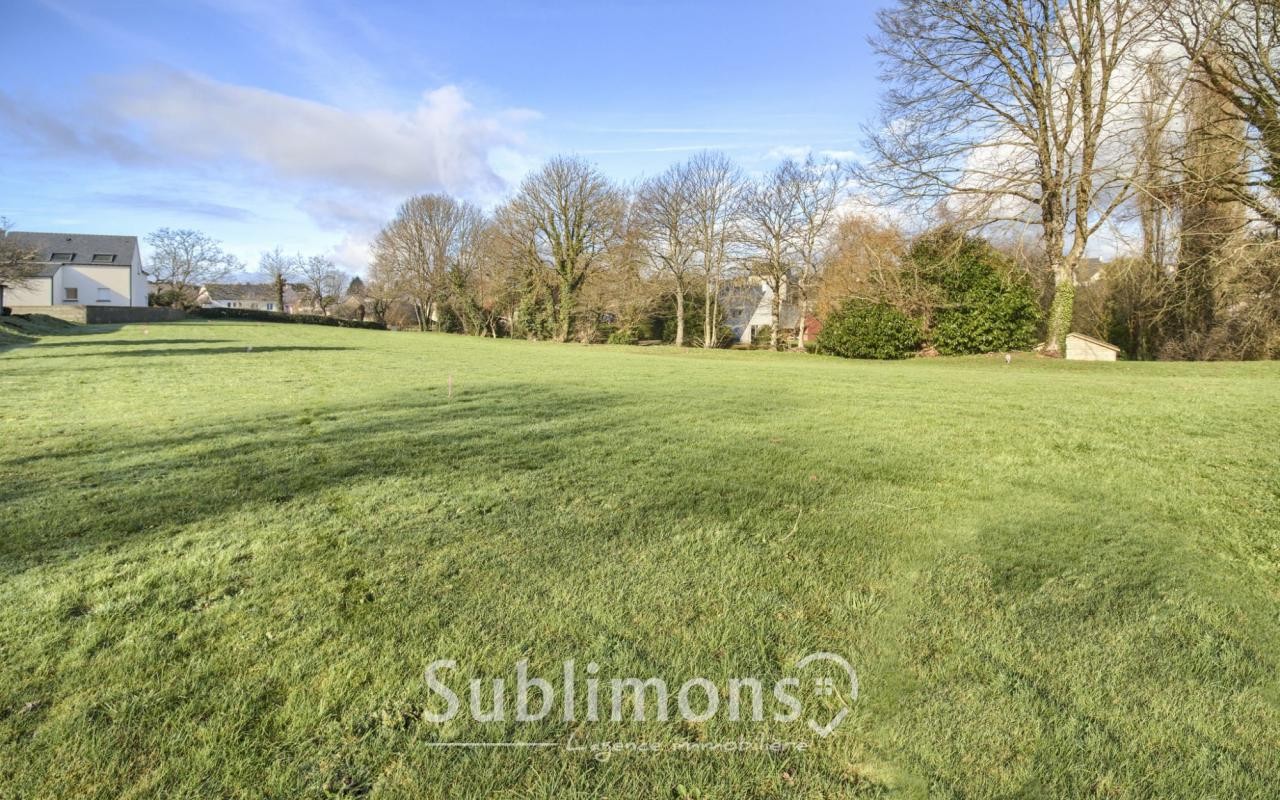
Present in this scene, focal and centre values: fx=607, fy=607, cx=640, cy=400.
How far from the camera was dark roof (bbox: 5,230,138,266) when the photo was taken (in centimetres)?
5756

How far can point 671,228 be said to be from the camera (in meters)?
41.2

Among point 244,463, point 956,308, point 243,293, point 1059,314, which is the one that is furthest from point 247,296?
point 244,463

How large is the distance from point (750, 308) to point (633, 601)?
196 feet

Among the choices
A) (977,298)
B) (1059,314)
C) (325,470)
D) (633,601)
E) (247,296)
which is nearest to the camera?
(633,601)

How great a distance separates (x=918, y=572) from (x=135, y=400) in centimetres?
1010

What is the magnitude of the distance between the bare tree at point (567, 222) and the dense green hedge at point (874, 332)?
776 inches

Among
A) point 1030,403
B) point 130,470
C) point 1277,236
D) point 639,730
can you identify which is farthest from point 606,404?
point 1277,236

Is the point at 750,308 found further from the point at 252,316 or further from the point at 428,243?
the point at 252,316

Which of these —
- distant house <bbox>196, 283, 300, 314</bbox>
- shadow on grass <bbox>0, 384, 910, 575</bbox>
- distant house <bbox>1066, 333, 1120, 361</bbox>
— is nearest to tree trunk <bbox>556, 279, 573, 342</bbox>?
distant house <bbox>1066, 333, 1120, 361</bbox>

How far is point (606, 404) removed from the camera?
29.6 feet

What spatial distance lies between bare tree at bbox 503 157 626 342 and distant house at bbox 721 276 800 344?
950 centimetres

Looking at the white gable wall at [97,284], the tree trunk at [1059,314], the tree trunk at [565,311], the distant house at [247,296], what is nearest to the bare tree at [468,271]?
the tree trunk at [565,311]

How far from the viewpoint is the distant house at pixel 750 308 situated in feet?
142

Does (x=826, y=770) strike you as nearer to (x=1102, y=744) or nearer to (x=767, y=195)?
(x=1102, y=744)
